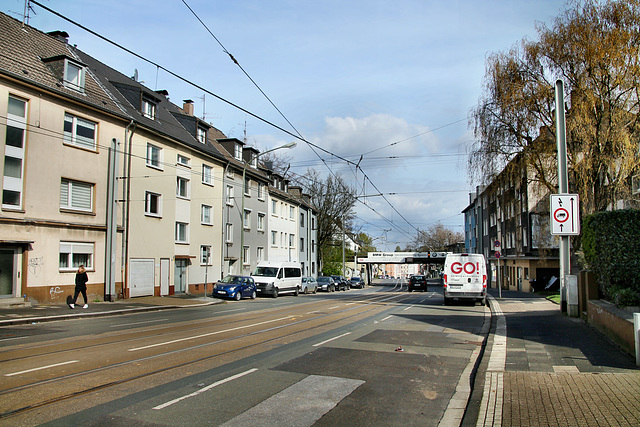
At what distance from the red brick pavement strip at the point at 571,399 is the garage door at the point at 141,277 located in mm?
21523

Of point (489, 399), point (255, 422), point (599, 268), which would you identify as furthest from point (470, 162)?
point (255, 422)


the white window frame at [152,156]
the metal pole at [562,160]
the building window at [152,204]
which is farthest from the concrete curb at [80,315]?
the metal pole at [562,160]

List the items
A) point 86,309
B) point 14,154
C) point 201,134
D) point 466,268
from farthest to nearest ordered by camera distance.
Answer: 1. point 201,134
2. point 466,268
3. point 14,154
4. point 86,309

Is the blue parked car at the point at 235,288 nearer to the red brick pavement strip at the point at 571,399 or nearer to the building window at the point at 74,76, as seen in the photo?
the building window at the point at 74,76

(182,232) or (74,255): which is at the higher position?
(182,232)

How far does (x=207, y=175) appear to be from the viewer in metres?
33.6

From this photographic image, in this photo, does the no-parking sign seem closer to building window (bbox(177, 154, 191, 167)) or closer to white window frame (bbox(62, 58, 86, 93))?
white window frame (bbox(62, 58, 86, 93))

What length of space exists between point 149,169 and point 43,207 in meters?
7.46

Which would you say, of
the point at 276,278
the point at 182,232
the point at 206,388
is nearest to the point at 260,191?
the point at 276,278

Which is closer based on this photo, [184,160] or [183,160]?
[183,160]

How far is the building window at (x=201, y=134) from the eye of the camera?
34.2 m

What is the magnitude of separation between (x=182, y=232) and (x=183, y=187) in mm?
2879

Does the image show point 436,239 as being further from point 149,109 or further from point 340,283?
point 149,109

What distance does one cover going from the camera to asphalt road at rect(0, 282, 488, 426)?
5.52 metres
